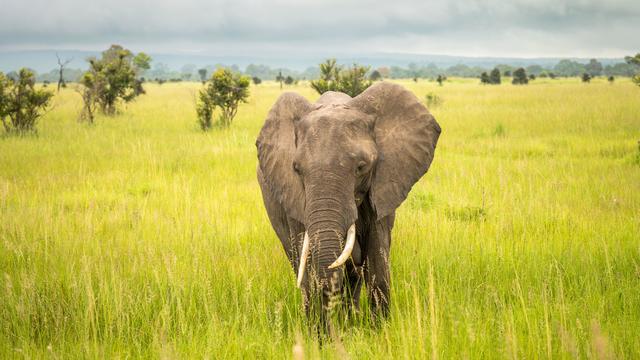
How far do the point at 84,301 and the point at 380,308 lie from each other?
228cm

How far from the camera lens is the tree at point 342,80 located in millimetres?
14539

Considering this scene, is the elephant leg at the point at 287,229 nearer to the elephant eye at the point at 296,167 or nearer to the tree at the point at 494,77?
the elephant eye at the point at 296,167

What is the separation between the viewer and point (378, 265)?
13.3 ft

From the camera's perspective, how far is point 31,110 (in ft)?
50.5

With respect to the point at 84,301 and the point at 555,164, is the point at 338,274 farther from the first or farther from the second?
the point at 555,164

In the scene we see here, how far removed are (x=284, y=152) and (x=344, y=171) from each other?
0.65 metres

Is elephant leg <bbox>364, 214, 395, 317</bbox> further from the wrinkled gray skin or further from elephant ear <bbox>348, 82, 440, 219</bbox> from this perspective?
elephant ear <bbox>348, 82, 440, 219</bbox>

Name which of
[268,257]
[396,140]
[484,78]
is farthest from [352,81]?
[484,78]

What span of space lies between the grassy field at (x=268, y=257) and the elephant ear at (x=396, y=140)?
0.72m

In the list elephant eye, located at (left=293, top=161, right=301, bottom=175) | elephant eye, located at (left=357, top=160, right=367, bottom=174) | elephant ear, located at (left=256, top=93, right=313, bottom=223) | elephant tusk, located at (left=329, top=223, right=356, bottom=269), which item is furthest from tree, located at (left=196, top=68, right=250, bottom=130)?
elephant tusk, located at (left=329, top=223, right=356, bottom=269)

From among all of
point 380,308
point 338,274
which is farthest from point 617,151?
point 338,274

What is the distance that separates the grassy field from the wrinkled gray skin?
Result: 14.5 inches

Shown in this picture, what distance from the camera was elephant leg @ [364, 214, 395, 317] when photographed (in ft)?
13.1

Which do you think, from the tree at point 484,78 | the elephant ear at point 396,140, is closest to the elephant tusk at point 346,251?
the elephant ear at point 396,140
